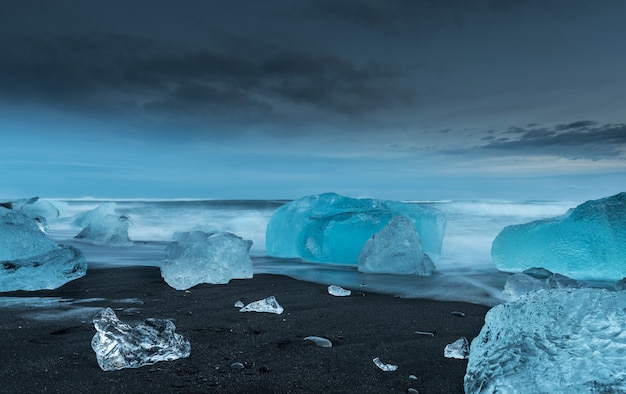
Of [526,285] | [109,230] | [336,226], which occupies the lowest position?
[109,230]

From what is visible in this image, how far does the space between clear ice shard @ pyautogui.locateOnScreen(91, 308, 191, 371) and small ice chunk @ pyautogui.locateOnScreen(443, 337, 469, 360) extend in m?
1.17

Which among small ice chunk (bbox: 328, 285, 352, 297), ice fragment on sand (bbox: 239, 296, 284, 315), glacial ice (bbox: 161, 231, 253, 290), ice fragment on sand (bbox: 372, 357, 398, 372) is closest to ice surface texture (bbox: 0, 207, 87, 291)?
glacial ice (bbox: 161, 231, 253, 290)

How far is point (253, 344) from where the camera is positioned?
81.6 inches

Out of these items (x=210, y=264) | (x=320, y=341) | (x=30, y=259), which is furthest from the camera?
(x=210, y=264)

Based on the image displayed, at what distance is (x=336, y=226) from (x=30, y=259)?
11.2 ft

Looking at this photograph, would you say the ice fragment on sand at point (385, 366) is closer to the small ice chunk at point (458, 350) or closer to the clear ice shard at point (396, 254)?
the small ice chunk at point (458, 350)

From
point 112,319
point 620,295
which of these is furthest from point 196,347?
point 620,295

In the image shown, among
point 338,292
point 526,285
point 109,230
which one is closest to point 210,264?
point 338,292

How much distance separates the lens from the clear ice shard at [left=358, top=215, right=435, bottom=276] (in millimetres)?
4602

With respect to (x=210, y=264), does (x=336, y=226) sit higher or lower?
higher

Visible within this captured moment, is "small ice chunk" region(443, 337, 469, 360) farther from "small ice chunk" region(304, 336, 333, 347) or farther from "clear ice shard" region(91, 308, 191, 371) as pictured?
"clear ice shard" region(91, 308, 191, 371)

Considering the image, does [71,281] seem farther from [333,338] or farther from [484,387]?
[484,387]

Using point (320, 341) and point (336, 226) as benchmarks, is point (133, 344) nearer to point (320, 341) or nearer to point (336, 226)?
point (320, 341)

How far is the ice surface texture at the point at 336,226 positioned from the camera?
5668mm
